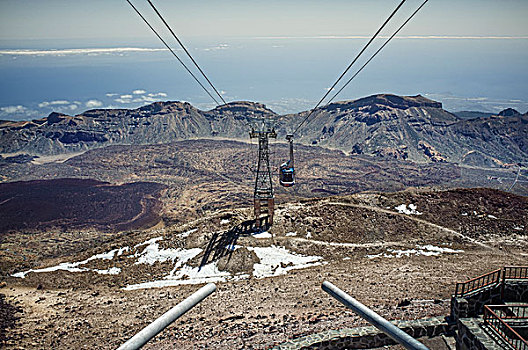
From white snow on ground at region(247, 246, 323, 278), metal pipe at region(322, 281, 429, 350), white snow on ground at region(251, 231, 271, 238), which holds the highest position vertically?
metal pipe at region(322, 281, 429, 350)

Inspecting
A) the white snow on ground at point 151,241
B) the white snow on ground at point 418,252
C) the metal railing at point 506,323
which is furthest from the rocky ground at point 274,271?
the metal railing at point 506,323

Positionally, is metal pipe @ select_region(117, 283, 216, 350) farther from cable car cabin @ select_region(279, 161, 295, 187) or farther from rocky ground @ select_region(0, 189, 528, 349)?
cable car cabin @ select_region(279, 161, 295, 187)

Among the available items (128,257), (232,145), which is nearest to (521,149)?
(232,145)

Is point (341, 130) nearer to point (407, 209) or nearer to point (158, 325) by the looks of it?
point (407, 209)

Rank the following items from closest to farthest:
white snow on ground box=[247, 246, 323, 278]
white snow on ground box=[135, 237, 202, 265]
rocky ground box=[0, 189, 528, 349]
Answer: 1. rocky ground box=[0, 189, 528, 349]
2. white snow on ground box=[247, 246, 323, 278]
3. white snow on ground box=[135, 237, 202, 265]

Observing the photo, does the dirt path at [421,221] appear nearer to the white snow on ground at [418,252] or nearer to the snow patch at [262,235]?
the white snow on ground at [418,252]

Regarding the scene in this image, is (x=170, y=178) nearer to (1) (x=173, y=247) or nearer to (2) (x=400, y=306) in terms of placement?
(1) (x=173, y=247)

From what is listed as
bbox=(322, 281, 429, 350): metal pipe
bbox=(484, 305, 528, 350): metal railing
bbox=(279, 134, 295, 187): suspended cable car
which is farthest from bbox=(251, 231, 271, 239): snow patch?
bbox=(322, 281, 429, 350): metal pipe
